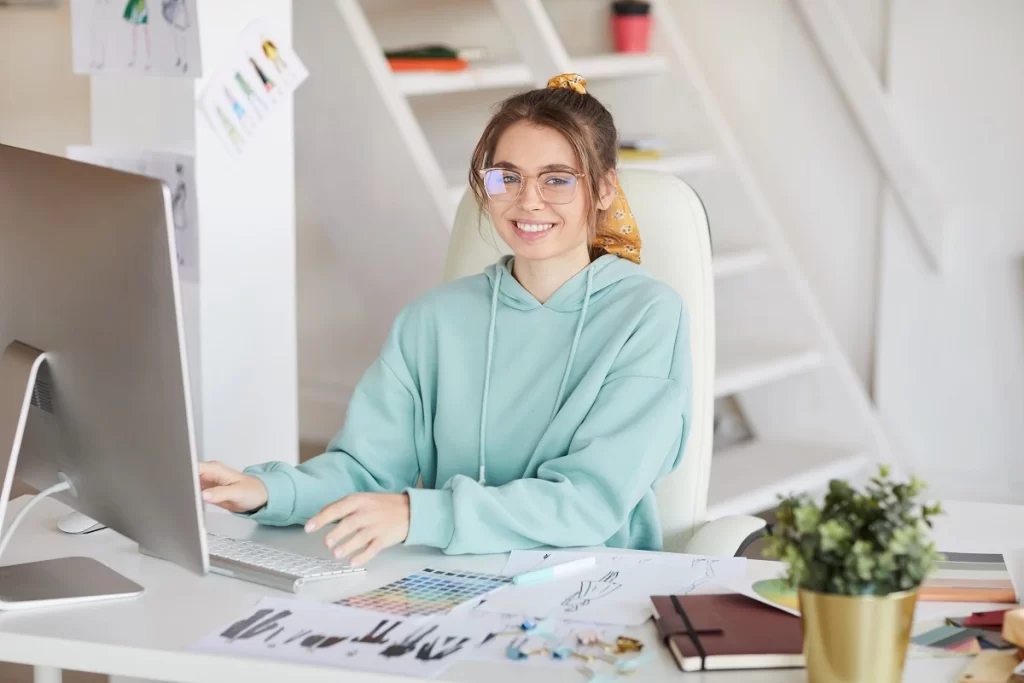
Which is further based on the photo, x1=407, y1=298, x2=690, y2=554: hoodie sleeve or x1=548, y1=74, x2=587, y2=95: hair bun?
x1=548, y1=74, x2=587, y2=95: hair bun

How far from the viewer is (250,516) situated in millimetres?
1670

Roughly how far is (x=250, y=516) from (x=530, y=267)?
516 mm

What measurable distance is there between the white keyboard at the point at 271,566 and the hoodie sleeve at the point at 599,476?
0.10 metres

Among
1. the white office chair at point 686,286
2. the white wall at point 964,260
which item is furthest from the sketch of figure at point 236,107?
the white wall at point 964,260

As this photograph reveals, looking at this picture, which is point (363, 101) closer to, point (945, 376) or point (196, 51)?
point (196, 51)

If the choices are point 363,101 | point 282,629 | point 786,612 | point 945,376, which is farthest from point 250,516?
point 945,376

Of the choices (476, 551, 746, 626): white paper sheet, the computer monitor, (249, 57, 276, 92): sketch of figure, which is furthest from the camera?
(249, 57, 276, 92): sketch of figure

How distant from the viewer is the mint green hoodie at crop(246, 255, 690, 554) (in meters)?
1.67

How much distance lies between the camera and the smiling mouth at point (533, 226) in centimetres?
182

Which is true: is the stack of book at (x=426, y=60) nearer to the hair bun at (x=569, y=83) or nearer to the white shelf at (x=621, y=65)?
the white shelf at (x=621, y=65)

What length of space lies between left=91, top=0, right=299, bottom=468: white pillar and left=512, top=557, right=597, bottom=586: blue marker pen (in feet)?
4.18

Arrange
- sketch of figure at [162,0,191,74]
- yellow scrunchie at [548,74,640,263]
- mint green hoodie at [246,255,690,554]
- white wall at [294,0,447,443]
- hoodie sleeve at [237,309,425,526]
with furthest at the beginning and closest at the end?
white wall at [294,0,447,443], sketch of figure at [162,0,191,74], yellow scrunchie at [548,74,640,263], hoodie sleeve at [237,309,425,526], mint green hoodie at [246,255,690,554]

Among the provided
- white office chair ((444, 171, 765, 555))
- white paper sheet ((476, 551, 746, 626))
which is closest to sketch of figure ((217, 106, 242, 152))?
white office chair ((444, 171, 765, 555))

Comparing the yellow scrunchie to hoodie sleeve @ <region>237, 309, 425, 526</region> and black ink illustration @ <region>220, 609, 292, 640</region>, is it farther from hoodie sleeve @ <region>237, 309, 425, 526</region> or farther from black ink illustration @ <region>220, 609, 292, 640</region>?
black ink illustration @ <region>220, 609, 292, 640</region>
